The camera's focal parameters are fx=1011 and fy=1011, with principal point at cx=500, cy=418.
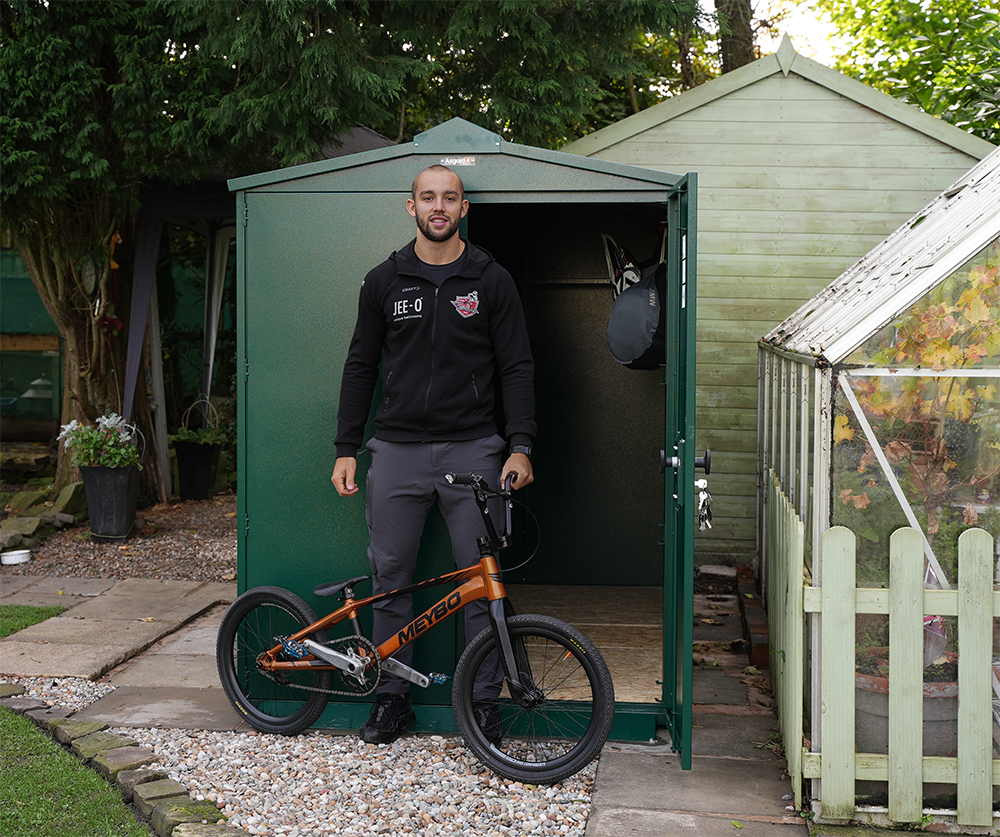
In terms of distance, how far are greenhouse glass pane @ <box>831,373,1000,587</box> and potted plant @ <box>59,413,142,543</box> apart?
20.5ft

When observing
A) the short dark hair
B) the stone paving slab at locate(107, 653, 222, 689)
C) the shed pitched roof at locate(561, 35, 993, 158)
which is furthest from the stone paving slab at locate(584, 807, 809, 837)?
the shed pitched roof at locate(561, 35, 993, 158)

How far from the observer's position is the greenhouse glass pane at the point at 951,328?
312 cm

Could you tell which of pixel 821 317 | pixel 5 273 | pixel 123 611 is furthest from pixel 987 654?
pixel 5 273

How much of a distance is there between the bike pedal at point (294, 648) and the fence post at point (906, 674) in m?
2.16

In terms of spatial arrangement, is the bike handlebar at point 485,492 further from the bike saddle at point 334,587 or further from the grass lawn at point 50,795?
the grass lawn at point 50,795

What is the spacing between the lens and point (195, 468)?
32.7ft

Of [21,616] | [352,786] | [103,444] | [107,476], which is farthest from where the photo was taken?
[103,444]

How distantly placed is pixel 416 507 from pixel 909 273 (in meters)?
1.94

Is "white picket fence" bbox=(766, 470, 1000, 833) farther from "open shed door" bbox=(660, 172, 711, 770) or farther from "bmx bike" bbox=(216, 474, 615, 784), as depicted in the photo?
"bmx bike" bbox=(216, 474, 615, 784)

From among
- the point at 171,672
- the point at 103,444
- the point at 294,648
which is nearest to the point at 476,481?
the point at 294,648

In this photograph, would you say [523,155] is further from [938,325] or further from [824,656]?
[824,656]

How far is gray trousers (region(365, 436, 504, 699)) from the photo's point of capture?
385 centimetres

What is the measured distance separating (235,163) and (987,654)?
6.23m

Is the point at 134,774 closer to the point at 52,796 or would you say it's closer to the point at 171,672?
the point at 52,796
